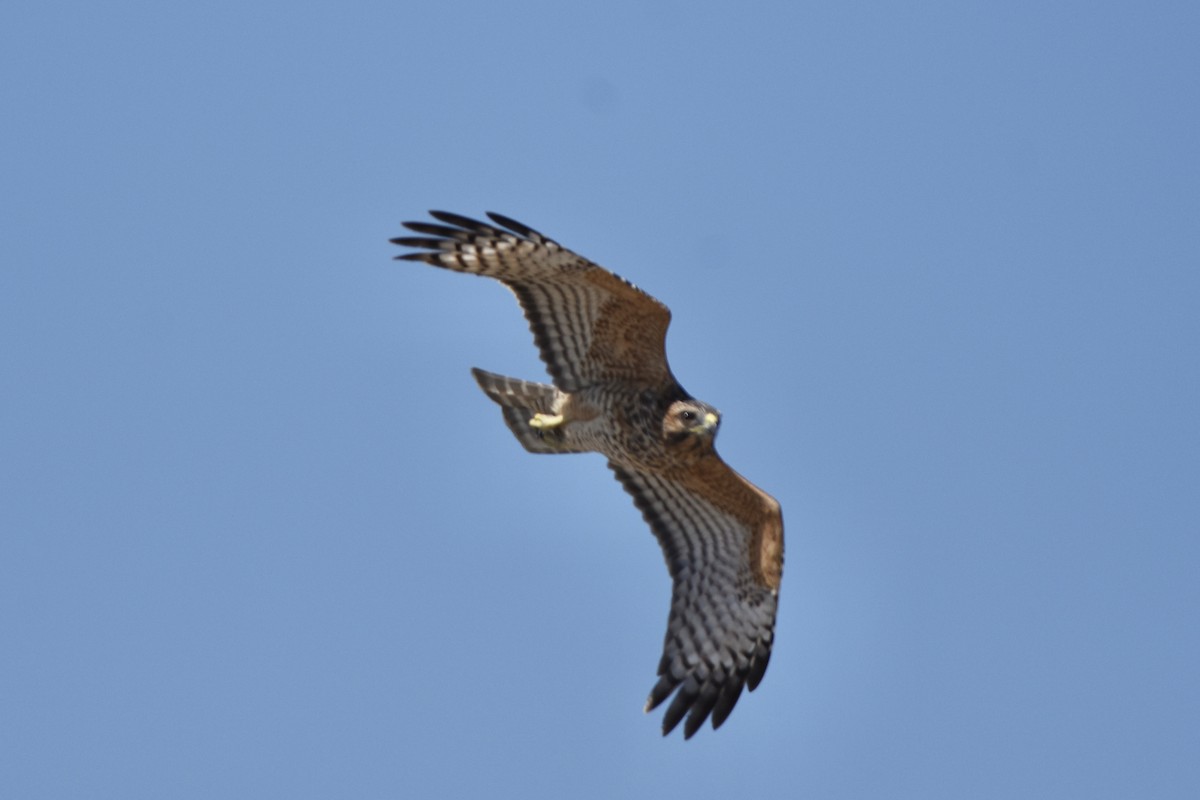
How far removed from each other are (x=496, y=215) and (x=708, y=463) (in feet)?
7.70

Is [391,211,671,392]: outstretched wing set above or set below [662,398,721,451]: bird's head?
above

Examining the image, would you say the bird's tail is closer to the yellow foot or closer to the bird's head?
the yellow foot

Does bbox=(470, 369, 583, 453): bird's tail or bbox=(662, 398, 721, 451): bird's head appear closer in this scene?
bbox=(662, 398, 721, 451): bird's head

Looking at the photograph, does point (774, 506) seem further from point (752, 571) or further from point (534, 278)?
point (534, 278)

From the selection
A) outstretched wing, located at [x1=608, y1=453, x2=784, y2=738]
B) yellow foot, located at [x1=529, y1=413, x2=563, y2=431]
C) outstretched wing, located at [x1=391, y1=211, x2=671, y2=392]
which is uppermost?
outstretched wing, located at [x1=391, y1=211, x2=671, y2=392]

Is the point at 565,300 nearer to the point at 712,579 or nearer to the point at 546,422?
the point at 546,422

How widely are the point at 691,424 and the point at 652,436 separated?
0.94 ft

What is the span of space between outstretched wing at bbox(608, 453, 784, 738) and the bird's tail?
884mm

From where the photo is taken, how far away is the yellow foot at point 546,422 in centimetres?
1152

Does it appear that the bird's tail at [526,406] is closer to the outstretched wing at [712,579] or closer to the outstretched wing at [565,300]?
the outstretched wing at [565,300]

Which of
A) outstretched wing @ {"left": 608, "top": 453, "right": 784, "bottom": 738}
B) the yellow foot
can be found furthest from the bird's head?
the yellow foot

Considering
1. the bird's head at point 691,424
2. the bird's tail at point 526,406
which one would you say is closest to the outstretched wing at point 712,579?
the bird's head at point 691,424

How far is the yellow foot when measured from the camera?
11.5 meters

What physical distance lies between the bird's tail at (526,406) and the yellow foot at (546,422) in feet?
0.06
